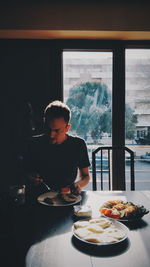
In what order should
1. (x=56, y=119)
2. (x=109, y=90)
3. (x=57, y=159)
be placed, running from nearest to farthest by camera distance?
(x=56, y=119) < (x=57, y=159) < (x=109, y=90)

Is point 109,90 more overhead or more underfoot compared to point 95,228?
more overhead

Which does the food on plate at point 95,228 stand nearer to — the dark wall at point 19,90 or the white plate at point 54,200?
the white plate at point 54,200

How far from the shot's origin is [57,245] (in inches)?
39.3

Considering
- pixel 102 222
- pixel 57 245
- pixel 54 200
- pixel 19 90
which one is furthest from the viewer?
pixel 19 90

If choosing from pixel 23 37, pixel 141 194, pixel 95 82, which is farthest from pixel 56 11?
pixel 141 194

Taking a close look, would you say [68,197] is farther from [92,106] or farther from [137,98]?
[137,98]

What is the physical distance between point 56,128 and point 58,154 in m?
0.24

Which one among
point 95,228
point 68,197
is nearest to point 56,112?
point 68,197

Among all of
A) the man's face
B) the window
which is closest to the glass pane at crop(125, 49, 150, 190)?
the window

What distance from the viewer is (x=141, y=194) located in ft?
5.38

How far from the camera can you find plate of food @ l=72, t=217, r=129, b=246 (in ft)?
3.25

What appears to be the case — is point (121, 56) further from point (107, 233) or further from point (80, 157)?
point (107, 233)

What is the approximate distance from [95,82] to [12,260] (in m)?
2.66

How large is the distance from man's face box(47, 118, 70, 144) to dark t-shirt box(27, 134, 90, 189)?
10 cm
